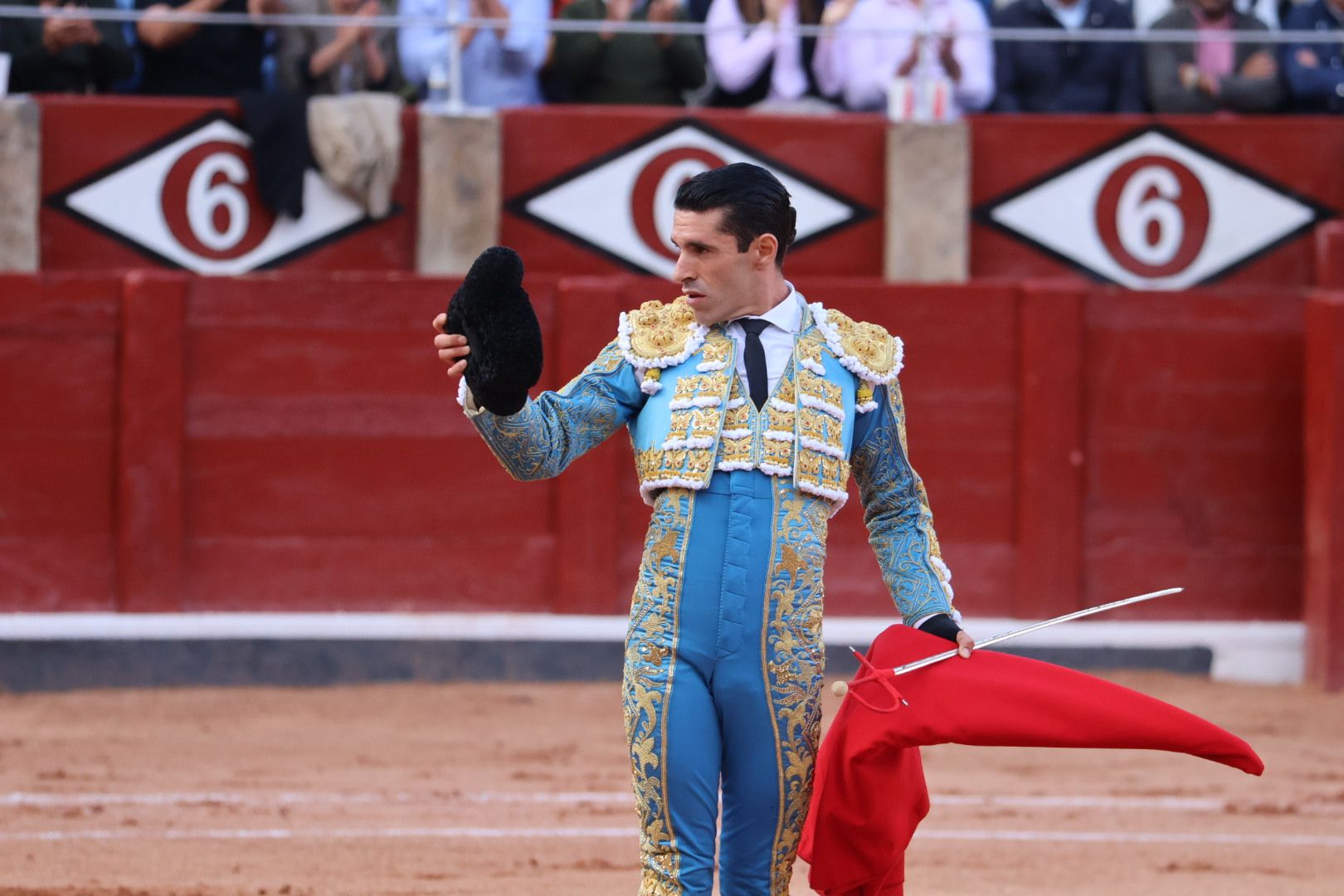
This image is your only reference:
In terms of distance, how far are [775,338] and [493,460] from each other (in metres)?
4.41

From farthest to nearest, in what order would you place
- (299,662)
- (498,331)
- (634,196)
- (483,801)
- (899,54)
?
1. (899,54)
2. (634,196)
3. (299,662)
4. (483,801)
5. (498,331)

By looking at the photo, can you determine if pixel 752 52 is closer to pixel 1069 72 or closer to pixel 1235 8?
pixel 1069 72

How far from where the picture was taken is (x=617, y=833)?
5.52 m

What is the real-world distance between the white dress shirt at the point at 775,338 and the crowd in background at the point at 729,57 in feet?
14.3

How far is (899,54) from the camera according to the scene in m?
8.12

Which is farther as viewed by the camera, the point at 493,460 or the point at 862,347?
the point at 493,460

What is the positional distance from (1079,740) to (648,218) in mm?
4826

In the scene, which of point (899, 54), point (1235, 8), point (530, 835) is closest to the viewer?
point (530, 835)

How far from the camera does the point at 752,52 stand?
7.95m

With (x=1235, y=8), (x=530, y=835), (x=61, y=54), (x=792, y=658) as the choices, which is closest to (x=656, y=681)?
(x=792, y=658)

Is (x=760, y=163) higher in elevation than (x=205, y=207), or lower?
higher

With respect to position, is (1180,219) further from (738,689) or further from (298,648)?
(738,689)

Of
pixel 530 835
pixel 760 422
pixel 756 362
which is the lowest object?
pixel 530 835

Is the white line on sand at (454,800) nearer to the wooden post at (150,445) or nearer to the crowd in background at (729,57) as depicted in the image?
the wooden post at (150,445)
